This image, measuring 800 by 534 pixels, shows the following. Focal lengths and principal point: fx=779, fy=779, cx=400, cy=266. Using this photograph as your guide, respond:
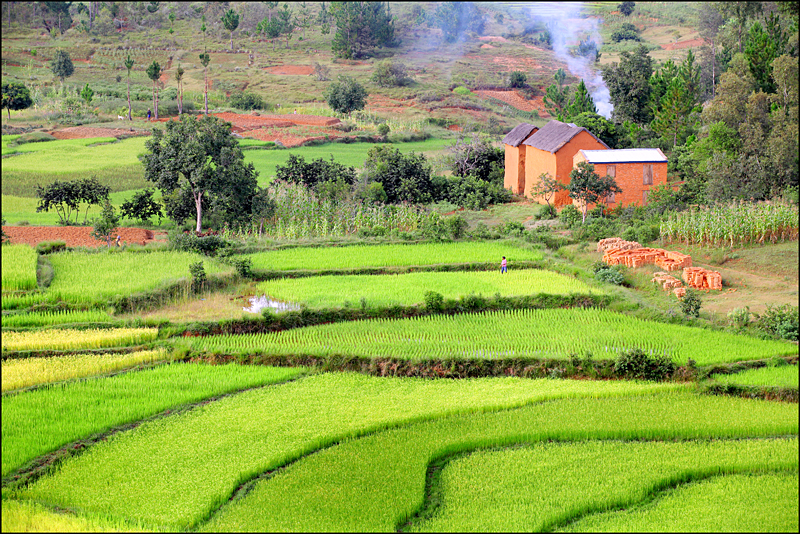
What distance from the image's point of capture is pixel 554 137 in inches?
1033

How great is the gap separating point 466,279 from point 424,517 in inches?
385

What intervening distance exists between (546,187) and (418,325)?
12.1 m

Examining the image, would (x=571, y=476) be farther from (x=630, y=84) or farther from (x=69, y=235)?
(x=630, y=84)

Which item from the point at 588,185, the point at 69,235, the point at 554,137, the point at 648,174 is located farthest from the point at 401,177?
the point at 69,235

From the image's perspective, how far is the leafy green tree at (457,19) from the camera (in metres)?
69.8

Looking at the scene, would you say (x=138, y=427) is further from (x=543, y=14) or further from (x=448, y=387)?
(x=543, y=14)

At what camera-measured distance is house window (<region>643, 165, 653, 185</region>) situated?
24141 millimetres

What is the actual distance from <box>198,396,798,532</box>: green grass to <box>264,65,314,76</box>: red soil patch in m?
47.3

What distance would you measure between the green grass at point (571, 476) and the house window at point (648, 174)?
604 inches

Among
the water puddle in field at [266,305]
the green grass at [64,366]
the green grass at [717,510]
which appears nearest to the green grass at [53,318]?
the green grass at [64,366]

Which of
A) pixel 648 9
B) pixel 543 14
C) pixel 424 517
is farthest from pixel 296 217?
pixel 543 14

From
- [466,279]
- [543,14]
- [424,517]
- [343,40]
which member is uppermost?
[543,14]

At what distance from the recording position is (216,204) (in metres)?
21.0

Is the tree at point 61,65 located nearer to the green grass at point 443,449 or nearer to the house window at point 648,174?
the house window at point 648,174
